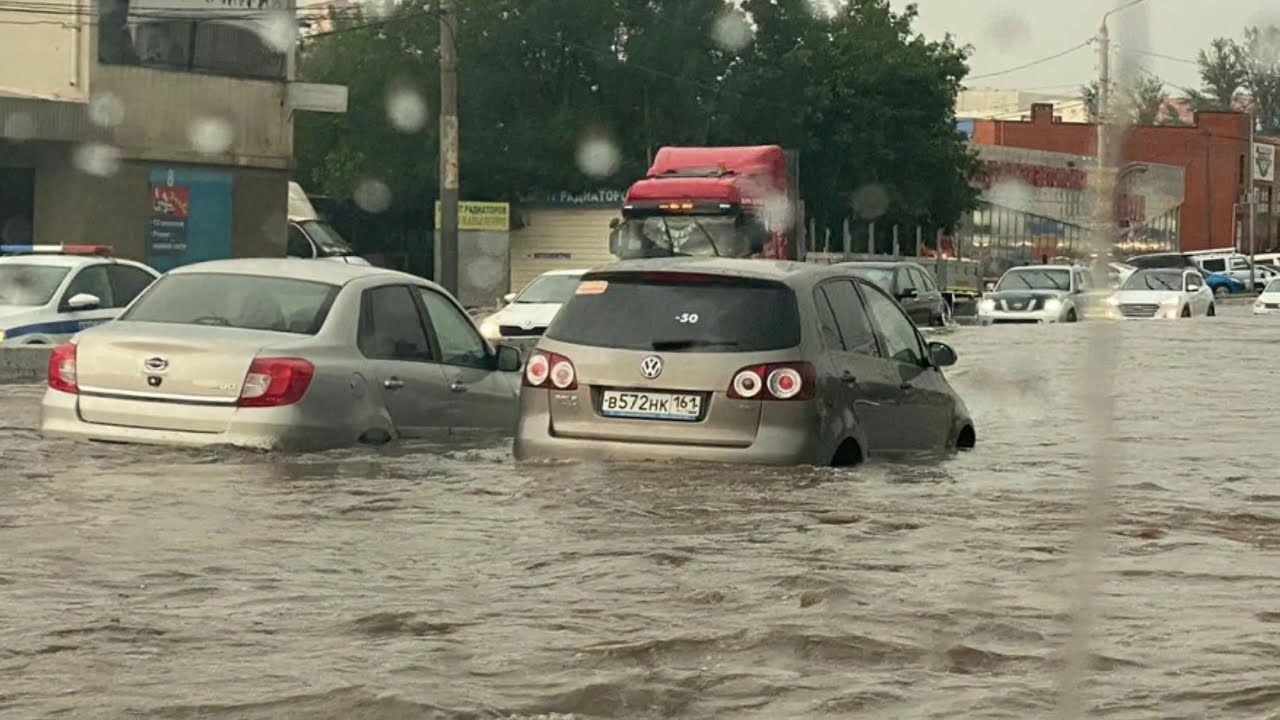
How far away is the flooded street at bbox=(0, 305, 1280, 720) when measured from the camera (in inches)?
238

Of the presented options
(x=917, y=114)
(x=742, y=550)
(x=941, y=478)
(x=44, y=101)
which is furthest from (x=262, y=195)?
(x=742, y=550)

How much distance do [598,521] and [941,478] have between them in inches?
105

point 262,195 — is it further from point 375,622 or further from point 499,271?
point 375,622

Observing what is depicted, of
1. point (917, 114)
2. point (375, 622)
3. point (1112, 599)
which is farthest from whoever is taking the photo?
point (917, 114)

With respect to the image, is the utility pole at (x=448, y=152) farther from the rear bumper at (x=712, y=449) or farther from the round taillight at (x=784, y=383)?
the round taillight at (x=784, y=383)

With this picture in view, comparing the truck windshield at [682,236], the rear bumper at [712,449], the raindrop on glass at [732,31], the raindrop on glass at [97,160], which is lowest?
the rear bumper at [712,449]

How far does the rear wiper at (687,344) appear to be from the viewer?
10.7m

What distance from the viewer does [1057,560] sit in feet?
29.0

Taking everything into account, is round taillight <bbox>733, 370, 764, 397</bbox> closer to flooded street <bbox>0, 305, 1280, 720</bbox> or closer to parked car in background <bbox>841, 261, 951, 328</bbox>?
flooded street <bbox>0, 305, 1280, 720</bbox>

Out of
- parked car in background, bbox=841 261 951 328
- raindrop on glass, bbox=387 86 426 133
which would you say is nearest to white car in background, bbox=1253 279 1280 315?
parked car in background, bbox=841 261 951 328

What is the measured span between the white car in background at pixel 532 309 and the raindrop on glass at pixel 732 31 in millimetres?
30396

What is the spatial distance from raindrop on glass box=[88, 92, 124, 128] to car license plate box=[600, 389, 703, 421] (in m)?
27.6

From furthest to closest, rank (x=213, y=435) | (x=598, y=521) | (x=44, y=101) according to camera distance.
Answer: (x=44, y=101) < (x=213, y=435) < (x=598, y=521)

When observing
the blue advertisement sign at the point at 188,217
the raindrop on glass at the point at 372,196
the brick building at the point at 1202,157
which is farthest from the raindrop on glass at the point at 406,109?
the brick building at the point at 1202,157
